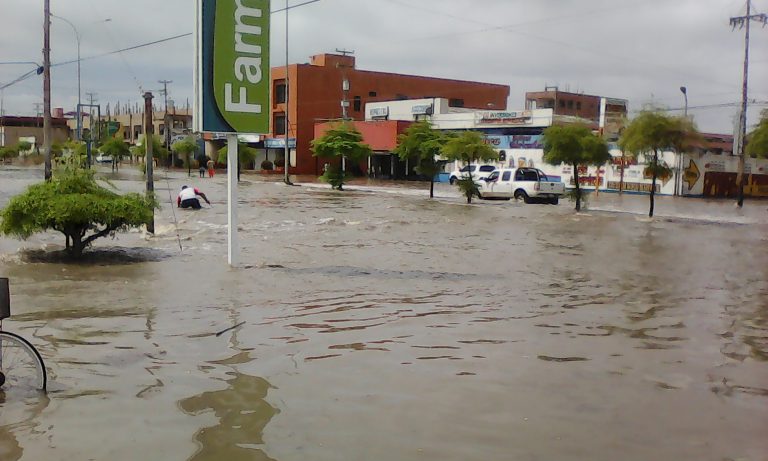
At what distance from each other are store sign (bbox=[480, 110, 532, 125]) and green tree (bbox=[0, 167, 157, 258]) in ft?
134

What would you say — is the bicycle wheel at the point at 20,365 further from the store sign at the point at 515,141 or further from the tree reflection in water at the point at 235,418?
the store sign at the point at 515,141

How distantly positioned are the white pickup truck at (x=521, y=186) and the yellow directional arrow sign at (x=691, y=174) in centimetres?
1180

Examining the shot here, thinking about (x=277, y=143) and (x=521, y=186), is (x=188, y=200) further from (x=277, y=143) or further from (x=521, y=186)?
(x=277, y=143)

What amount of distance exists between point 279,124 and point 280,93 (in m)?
3.03

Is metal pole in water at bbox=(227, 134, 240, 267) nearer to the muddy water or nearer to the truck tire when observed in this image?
the muddy water

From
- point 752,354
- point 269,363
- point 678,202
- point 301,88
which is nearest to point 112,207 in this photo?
point 269,363

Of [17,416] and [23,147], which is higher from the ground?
[23,147]

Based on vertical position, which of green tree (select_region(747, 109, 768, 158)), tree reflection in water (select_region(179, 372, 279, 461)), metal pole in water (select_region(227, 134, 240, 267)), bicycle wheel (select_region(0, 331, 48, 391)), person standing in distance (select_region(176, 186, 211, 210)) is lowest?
tree reflection in water (select_region(179, 372, 279, 461))

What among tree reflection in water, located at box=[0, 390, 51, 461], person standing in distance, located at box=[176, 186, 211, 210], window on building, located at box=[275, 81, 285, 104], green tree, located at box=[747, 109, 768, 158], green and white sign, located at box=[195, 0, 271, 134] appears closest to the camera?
tree reflection in water, located at box=[0, 390, 51, 461]

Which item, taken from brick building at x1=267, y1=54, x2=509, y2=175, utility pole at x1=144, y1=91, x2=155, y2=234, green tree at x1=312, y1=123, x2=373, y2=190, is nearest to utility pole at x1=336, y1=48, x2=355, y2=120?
brick building at x1=267, y1=54, x2=509, y2=175

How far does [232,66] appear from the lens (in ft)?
41.6

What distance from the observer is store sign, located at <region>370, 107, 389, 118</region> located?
225 feet

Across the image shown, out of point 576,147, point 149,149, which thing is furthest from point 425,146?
point 149,149

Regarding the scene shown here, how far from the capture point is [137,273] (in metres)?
12.7
